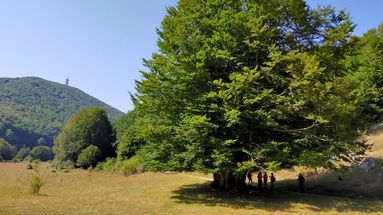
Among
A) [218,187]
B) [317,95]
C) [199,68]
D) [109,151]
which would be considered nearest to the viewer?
[317,95]

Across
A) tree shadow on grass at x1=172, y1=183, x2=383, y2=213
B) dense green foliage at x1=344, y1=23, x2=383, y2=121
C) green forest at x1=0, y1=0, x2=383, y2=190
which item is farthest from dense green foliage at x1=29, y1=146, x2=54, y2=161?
dense green foliage at x1=344, y1=23, x2=383, y2=121

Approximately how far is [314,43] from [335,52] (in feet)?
4.88

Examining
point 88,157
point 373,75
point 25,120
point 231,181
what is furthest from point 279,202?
point 25,120

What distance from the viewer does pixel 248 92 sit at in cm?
1334

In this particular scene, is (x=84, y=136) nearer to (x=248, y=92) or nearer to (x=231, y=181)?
(x=231, y=181)

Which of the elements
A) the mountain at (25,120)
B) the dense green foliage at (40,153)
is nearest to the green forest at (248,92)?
the dense green foliage at (40,153)

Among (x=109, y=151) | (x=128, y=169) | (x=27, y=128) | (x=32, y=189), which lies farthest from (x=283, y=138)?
(x=27, y=128)

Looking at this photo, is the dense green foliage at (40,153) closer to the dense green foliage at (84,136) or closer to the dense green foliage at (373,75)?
the dense green foliage at (84,136)

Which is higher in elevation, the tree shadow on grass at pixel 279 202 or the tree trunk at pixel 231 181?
the tree trunk at pixel 231 181

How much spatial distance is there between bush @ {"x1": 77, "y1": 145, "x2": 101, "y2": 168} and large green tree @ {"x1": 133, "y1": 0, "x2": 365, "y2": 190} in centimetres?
3604

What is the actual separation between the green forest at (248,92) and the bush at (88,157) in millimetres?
34911

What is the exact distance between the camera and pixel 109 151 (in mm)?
57594

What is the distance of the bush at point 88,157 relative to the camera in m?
47.7

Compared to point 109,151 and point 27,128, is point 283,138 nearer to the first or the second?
point 109,151
